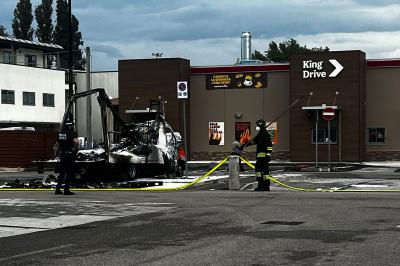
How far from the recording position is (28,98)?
5453 cm

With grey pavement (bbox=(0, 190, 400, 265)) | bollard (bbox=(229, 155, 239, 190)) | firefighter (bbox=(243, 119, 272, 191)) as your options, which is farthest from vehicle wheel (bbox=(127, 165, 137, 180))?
grey pavement (bbox=(0, 190, 400, 265))

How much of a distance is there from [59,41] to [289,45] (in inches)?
1254

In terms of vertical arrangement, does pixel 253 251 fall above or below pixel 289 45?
below

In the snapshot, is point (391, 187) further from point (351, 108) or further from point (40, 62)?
point (40, 62)

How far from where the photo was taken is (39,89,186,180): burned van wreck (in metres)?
20.4

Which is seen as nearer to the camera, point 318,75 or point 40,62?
point 318,75

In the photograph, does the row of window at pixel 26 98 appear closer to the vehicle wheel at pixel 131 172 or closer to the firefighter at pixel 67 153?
the vehicle wheel at pixel 131 172

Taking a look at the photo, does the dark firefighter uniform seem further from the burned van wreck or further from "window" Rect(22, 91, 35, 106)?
"window" Rect(22, 91, 35, 106)

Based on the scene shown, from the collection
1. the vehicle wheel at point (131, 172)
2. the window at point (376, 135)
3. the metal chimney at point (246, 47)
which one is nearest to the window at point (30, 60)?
the metal chimney at point (246, 47)

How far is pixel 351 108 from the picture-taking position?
4106cm

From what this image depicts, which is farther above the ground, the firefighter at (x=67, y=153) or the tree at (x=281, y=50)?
the tree at (x=281, y=50)

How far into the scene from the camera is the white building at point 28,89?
5250cm

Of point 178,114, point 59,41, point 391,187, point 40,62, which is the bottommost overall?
point 391,187

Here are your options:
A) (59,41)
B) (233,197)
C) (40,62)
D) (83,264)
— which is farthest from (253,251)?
(59,41)
